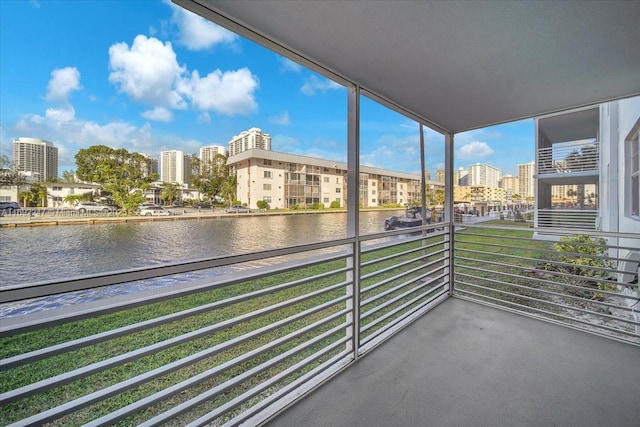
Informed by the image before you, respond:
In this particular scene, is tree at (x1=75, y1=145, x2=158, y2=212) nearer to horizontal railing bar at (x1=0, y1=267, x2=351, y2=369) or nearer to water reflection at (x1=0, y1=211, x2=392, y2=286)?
water reflection at (x1=0, y1=211, x2=392, y2=286)

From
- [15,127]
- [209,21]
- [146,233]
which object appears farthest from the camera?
[209,21]

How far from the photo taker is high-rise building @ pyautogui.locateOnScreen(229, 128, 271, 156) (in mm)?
1519

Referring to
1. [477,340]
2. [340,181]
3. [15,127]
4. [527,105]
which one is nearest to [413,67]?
[340,181]

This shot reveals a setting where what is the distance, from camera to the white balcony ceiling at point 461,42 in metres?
1.27

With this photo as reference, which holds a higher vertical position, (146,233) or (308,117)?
(308,117)

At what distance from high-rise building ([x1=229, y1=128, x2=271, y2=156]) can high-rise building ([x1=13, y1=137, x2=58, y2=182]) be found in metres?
0.72

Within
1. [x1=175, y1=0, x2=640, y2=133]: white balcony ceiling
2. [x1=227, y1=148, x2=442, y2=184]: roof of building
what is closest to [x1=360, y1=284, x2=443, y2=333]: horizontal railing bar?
[x1=227, y1=148, x2=442, y2=184]: roof of building

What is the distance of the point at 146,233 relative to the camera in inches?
48.0

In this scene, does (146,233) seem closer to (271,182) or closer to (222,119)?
(222,119)

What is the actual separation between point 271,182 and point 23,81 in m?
1.17

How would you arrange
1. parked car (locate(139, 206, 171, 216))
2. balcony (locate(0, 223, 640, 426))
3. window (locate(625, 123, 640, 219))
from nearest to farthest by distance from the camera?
1. balcony (locate(0, 223, 640, 426))
2. parked car (locate(139, 206, 171, 216))
3. window (locate(625, 123, 640, 219))

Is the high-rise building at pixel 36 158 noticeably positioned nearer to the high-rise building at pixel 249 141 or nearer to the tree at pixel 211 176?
the tree at pixel 211 176

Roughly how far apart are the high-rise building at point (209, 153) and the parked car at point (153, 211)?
0.28 meters

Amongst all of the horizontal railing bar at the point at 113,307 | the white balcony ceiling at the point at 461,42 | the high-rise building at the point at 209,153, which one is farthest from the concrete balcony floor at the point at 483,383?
the white balcony ceiling at the point at 461,42
